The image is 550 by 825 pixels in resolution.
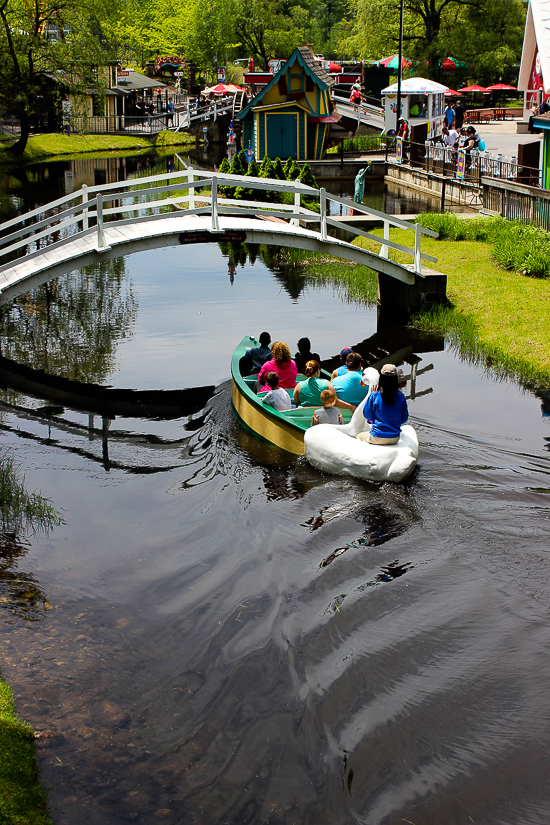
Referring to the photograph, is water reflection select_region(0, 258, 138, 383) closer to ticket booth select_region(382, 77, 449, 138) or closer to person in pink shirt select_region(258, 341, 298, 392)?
person in pink shirt select_region(258, 341, 298, 392)

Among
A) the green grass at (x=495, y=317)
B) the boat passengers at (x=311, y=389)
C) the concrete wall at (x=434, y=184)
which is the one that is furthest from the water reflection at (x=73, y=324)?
the concrete wall at (x=434, y=184)

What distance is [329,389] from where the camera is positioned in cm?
1178

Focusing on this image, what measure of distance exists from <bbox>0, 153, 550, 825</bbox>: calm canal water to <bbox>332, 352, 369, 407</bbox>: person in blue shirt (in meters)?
1.20

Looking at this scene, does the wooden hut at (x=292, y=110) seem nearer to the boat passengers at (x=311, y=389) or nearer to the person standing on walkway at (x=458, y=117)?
the person standing on walkway at (x=458, y=117)

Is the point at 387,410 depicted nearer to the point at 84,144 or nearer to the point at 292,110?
the point at 292,110

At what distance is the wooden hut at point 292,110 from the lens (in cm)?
4534

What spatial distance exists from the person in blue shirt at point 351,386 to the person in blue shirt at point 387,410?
1.71m

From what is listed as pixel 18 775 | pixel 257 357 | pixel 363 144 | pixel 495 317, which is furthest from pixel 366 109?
pixel 18 775

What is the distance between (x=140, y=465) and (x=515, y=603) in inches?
248

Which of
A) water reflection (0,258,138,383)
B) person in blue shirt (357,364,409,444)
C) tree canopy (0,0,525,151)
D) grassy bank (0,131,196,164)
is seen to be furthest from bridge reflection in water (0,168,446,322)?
grassy bank (0,131,196,164)

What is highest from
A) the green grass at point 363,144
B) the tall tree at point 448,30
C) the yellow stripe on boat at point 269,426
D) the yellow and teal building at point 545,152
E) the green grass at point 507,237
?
the tall tree at point 448,30

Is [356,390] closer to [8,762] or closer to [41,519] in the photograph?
[41,519]

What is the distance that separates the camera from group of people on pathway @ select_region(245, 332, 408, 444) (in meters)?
10.5

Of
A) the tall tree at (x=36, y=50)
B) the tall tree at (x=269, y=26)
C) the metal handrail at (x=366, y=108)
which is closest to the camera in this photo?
the tall tree at (x=36, y=50)
